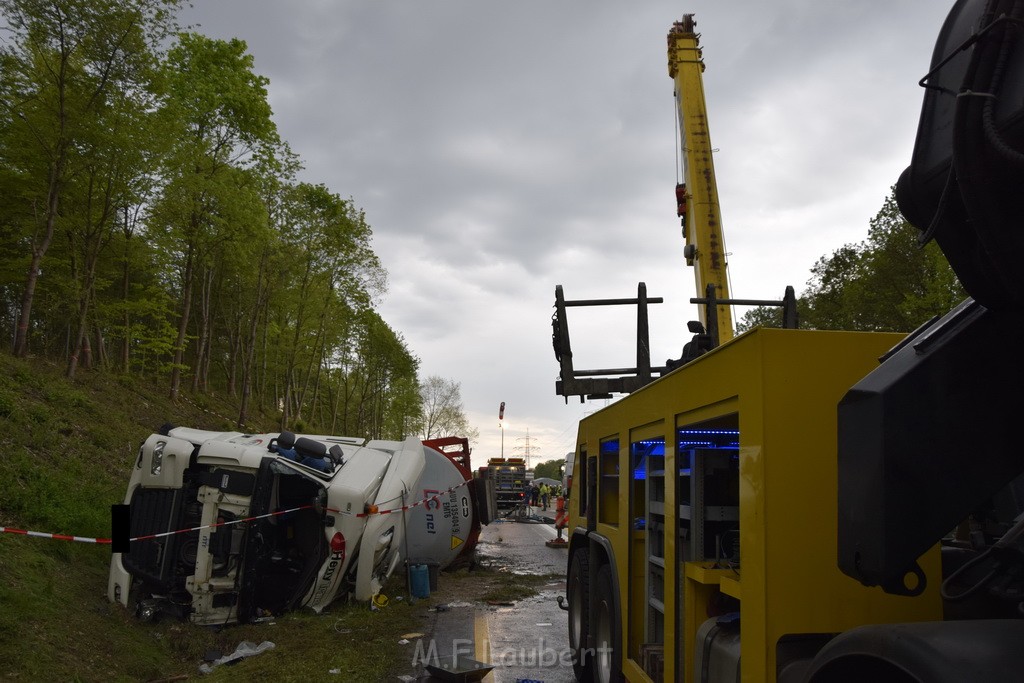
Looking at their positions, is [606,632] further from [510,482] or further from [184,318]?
[510,482]

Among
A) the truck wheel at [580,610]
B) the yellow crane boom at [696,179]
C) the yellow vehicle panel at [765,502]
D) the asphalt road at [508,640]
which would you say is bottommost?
the asphalt road at [508,640]

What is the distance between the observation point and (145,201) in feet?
65.9

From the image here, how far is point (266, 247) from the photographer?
26500mm

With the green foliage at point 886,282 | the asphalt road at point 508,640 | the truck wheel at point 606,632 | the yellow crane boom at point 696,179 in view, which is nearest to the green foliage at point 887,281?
the green foliage at point 886,282

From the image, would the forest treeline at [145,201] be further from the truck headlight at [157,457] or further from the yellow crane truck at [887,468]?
the yellow crane truck at [887,468]

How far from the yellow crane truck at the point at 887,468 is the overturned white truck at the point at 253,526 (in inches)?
199

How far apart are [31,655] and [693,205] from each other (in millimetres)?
8938

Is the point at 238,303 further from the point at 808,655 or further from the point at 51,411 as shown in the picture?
the point at 808,655

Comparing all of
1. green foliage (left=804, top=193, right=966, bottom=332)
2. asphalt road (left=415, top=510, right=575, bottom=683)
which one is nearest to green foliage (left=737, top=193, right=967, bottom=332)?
green foliage (left=804, top=193, right=966, bottom=332)

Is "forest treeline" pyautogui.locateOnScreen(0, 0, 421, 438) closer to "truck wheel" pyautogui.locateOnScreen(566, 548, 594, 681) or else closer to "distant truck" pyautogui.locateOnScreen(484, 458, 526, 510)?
"distant truck" pyautogui.locateOnScreen(484, 458, 526, 510)

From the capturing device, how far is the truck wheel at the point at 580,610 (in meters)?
5.88

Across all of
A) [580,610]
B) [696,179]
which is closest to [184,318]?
[696,179]

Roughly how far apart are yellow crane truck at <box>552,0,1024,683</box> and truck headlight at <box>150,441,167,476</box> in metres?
5.88

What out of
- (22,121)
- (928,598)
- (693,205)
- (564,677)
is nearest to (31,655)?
(564,677)
